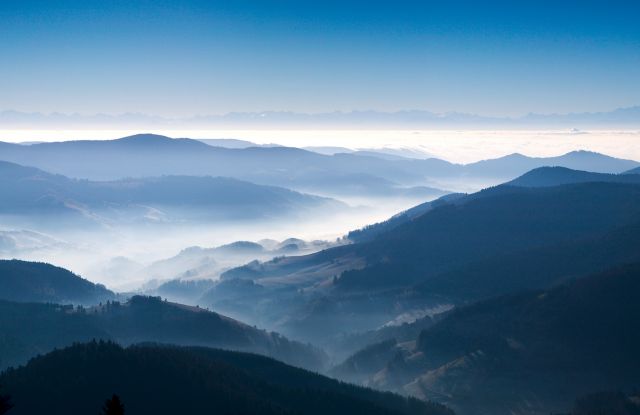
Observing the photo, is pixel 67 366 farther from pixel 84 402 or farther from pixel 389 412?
pixel 389 412

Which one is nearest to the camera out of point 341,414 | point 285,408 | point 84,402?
point 84,402

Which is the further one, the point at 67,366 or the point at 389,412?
the point at 389,412

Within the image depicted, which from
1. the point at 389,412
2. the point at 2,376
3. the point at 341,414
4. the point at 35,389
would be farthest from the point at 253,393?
Result: the point at 2,376

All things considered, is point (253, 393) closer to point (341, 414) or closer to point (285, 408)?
point (285, 408)

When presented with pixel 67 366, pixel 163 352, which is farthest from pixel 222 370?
pixel 67 366

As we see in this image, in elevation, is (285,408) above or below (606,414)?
above

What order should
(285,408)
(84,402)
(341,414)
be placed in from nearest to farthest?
(84,402), (285,408), (341,414)

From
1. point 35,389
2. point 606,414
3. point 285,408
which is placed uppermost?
point 35,389
